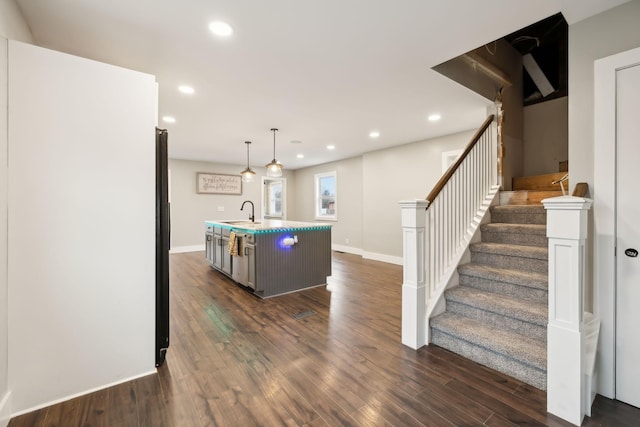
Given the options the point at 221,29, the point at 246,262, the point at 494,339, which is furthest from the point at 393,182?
the point at 221,29

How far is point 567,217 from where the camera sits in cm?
152

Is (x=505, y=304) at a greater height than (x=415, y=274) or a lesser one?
lesser

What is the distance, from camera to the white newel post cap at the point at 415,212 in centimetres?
227

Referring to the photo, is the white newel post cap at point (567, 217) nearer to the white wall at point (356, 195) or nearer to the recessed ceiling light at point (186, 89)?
the recessed ceiling light at point (186, 89)

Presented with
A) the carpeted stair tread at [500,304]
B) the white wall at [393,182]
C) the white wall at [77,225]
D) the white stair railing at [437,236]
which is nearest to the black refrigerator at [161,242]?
the white wall at [77,225]

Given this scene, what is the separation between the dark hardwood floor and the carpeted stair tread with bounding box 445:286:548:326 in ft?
1.48

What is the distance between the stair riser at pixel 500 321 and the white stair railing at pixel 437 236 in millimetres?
136

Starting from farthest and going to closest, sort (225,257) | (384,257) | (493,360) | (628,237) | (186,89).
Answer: (384,257)
(225,257)
(186,89)
(493,360)
(628,237)

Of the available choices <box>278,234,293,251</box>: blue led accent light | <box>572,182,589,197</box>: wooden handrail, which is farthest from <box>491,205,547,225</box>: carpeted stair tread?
<box>278,234,293,251</box>: blue led accent light

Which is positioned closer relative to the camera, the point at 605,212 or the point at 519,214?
the point at 605,212

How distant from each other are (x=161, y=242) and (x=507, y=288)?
2783 mm

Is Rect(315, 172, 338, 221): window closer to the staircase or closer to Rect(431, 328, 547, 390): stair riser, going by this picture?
the staircase

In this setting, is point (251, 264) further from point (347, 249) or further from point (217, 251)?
point (347, 249)

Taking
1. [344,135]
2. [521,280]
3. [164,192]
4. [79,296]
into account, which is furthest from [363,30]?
[344,135]
